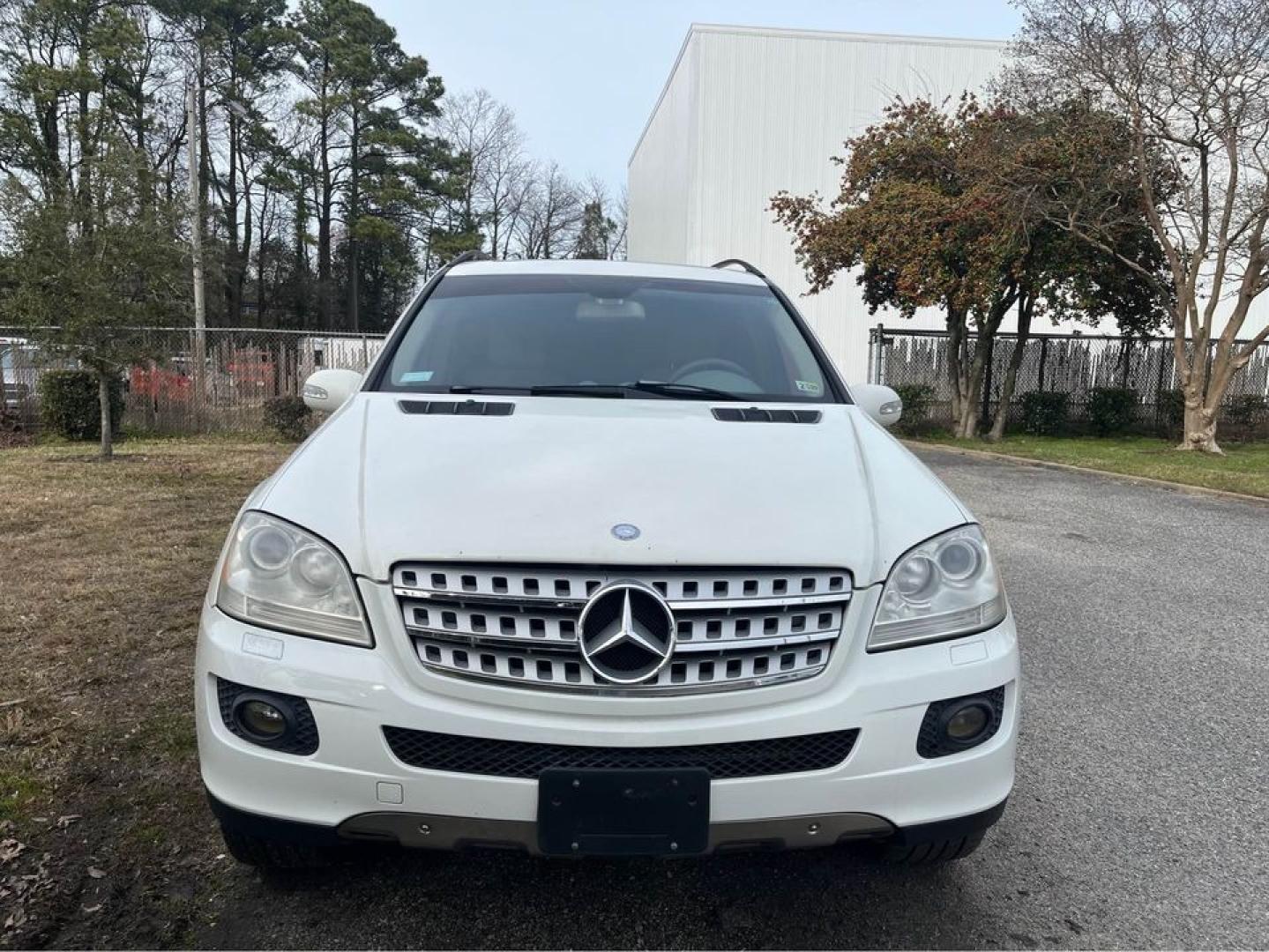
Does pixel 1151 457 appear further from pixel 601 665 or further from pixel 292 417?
pixel 601 665

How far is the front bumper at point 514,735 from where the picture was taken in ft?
5.72

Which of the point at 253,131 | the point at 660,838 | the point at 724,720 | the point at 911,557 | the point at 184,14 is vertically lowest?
the point at 660,838

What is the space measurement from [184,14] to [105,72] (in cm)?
416

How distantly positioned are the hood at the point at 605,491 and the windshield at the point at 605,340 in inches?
16.8

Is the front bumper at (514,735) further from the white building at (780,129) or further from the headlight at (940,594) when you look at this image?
the white building at (780,129)

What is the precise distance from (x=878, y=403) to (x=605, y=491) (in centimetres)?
174

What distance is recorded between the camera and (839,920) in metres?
2.13

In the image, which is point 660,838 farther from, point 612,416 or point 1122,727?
point 1122,727

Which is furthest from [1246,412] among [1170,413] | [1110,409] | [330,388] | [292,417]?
[330,388]

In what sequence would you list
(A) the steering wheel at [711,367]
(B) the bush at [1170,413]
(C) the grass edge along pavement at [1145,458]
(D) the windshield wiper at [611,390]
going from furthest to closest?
(B) the bush at [1170,413] < (C) the grass edge along pavement at [1145,458] < (A) the steering wheel at [711,367] < (D) the windshield wiper at [611,390]

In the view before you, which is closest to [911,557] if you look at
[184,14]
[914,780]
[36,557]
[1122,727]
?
[914,780]

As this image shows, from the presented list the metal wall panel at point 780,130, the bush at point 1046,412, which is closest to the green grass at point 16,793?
the bush at point 1046,412

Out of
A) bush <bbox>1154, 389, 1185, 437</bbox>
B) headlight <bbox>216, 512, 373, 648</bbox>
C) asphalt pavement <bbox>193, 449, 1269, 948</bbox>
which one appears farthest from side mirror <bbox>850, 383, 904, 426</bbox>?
bush <bbox>1154, 389, 1185, 437</bbox>

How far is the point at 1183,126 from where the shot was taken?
14344 mm
